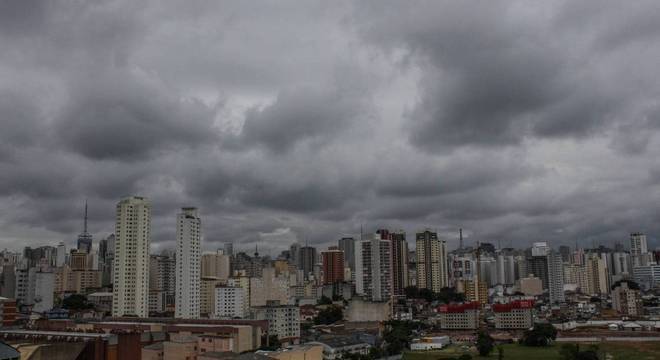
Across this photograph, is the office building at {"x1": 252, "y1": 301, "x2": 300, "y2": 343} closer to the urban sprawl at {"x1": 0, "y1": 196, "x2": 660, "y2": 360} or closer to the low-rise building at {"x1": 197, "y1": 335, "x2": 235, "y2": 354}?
the urban sprawl at {"x1": 0, "y1": 196, "x2": 660, "y2": 360}

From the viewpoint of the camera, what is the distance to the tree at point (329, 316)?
148 feet

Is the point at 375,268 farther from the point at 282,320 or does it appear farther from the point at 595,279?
the point at 595,279

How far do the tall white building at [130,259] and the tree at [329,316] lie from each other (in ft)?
46.4

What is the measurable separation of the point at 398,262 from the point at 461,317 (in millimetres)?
13157

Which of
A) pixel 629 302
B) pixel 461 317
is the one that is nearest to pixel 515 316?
pixel 461 317

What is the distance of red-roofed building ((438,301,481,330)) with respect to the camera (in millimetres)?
45094

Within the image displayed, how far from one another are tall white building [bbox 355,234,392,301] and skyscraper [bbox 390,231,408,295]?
4.51 m

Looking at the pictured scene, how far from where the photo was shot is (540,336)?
33.0 m

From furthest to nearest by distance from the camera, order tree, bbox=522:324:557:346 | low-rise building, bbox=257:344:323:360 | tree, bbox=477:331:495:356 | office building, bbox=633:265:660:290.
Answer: office building, bbox=633:265:660:290, tree, bbox=522:324:557:346, tree, bbox=477:331:495:356, low-rise building, bbox=257:344:323:360

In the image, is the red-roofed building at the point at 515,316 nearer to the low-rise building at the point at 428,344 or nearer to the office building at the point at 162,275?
the low-rise building at the point at 428,344

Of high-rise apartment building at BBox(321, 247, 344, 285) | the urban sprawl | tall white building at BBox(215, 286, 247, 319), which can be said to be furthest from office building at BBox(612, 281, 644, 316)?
tall white building at BBox(215, 286, 247, 319)

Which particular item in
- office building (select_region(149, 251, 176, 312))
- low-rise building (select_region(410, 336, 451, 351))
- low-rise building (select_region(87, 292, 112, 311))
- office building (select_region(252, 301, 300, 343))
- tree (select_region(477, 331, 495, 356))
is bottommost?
low-rise building (select_region(410, 336, 451, 351))

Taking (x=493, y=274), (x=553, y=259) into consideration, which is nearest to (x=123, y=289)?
(x=553, y=259)

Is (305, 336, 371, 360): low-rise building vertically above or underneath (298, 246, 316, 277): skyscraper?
underneath
